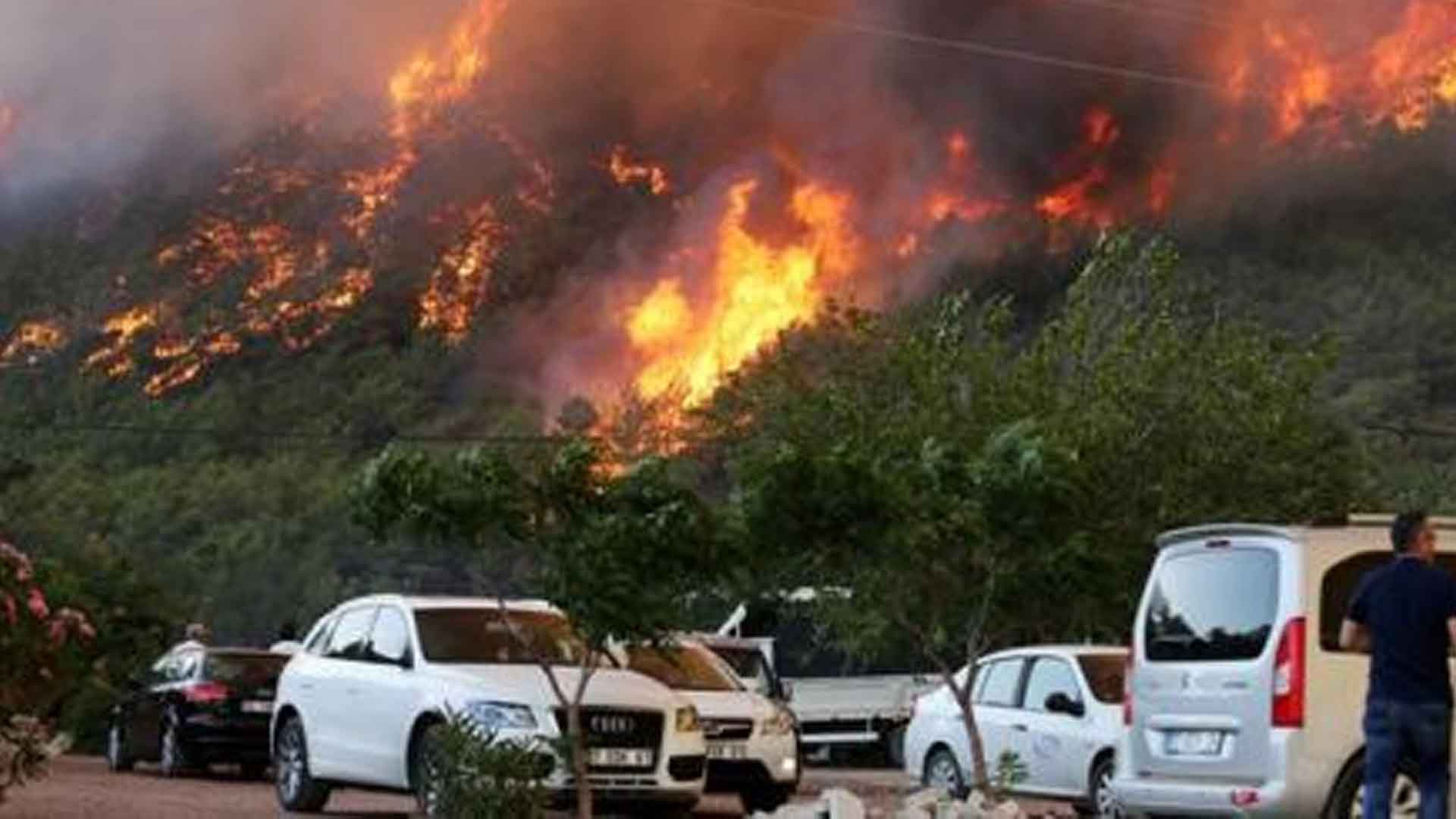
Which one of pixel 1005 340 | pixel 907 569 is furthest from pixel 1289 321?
pixel 907 569

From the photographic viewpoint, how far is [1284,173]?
233 feet

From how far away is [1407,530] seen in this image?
11.3 meters

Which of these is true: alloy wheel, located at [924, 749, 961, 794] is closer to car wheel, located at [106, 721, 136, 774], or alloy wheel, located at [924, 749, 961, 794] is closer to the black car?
the black car

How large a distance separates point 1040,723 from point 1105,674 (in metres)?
0.65

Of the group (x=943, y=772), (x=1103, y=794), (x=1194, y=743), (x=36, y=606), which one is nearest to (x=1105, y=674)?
(x=1103, y=794)

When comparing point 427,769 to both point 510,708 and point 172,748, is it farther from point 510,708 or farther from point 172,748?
point 172,748

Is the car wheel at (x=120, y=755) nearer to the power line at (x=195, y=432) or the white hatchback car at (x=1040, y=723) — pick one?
the white hatchback car at (x=1040, y=723)

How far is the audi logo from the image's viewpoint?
1655 cm

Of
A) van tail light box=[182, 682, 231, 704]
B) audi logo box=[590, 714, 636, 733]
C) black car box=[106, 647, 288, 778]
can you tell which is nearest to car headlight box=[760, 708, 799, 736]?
audi logo box=[590, 714, 636, 733]

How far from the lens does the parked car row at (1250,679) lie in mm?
12438

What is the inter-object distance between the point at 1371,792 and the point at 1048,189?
190ft

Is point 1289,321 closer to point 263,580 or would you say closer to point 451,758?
point 263,580

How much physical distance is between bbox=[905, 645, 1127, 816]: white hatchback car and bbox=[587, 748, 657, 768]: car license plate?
304 cm

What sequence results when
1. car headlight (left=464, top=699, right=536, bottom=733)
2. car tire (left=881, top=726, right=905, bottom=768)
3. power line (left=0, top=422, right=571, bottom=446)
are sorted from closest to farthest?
car headlight (left=464, top=699, right=536, bottom=733), car tire (left=881, top=726, right=905, bottom=768), power line (left=0, top=422, right=571, bottom=446)
